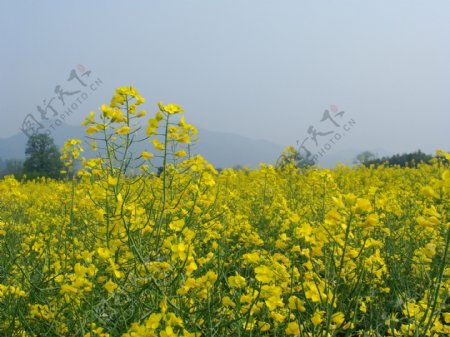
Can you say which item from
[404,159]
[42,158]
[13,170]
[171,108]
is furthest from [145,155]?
[13,170]

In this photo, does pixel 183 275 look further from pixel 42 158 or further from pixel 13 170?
pixel 13 170

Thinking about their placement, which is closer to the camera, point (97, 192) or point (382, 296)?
point (97, 192)

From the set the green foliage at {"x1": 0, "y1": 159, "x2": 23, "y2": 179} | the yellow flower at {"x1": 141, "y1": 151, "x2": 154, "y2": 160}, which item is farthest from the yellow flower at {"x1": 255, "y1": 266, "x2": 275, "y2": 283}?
the green foliage at {"x1": 0, "y1": 159, "x2": 23, "y2": 179}

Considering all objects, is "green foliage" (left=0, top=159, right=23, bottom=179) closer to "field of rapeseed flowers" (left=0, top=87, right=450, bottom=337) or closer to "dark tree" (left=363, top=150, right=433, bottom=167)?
"dark tree" (left=363, top=150, right=433, bottom=167)

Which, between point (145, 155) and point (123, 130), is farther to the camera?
point (145, 155)

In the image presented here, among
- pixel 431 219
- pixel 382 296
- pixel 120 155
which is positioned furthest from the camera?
pixel 382 296

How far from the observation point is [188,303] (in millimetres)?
2021

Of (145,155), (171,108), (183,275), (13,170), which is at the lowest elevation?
(183,275)

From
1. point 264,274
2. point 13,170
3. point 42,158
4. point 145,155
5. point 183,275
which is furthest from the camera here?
point 13,170

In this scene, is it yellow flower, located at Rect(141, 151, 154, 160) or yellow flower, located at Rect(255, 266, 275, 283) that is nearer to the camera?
yellow flower, located at Rect(255, 266, 275, 283)

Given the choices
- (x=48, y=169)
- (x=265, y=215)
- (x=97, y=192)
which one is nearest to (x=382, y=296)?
(x=265, y=215)

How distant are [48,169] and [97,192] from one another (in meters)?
31.1

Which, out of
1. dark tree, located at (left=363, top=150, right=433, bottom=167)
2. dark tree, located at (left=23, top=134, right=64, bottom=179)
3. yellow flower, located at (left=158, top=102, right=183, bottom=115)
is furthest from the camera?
dark tree, located at (left=23, top=134, right=64, bottom=179)

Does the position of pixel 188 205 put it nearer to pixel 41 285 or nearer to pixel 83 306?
pixel 83 306
